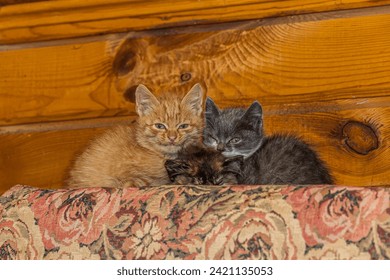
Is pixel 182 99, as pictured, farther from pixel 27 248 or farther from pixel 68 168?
pixel 27 248

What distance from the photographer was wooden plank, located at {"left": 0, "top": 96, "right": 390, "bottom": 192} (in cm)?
193

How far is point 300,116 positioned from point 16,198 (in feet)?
2.90

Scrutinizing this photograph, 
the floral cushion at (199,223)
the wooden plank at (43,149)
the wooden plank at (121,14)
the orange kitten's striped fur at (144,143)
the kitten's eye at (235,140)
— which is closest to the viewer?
the floral cushion at (199,223)

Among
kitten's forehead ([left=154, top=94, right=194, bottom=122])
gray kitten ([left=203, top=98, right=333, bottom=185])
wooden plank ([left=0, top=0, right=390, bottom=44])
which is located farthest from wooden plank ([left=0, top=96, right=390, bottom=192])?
wooden plank ([left=0, top=0, right=390, bottom=44])

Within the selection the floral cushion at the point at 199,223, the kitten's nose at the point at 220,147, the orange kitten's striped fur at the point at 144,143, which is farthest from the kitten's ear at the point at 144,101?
the floral cushion at the point at 199,223

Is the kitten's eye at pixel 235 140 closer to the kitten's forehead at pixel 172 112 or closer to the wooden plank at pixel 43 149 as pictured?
the kitten's forehead at pixel 172 112

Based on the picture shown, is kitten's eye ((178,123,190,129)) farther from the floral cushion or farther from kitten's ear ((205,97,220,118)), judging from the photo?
the floral cushion

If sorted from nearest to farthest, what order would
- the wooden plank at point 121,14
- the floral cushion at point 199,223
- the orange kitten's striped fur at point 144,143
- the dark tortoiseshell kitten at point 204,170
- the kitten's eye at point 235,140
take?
the floral cushion at point 199,223, the dark tortoiseshell kitten at point 204,170, the orange kitten's striped fur at point 144,143, the kitten's eye at point 235,140, the wooden plank at point 121,14

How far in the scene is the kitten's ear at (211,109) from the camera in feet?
6.45

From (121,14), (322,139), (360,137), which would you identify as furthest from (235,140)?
(121,14)

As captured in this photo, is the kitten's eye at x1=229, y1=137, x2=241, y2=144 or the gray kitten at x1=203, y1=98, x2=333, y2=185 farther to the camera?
the kitten's eye at x1=229, y1=137, x2=241, y2=144

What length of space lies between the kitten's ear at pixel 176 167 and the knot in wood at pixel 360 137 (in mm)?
528

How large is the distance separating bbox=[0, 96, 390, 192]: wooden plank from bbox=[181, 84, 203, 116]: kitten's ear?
21 cm

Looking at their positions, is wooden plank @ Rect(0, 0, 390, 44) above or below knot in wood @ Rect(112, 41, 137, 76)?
above
